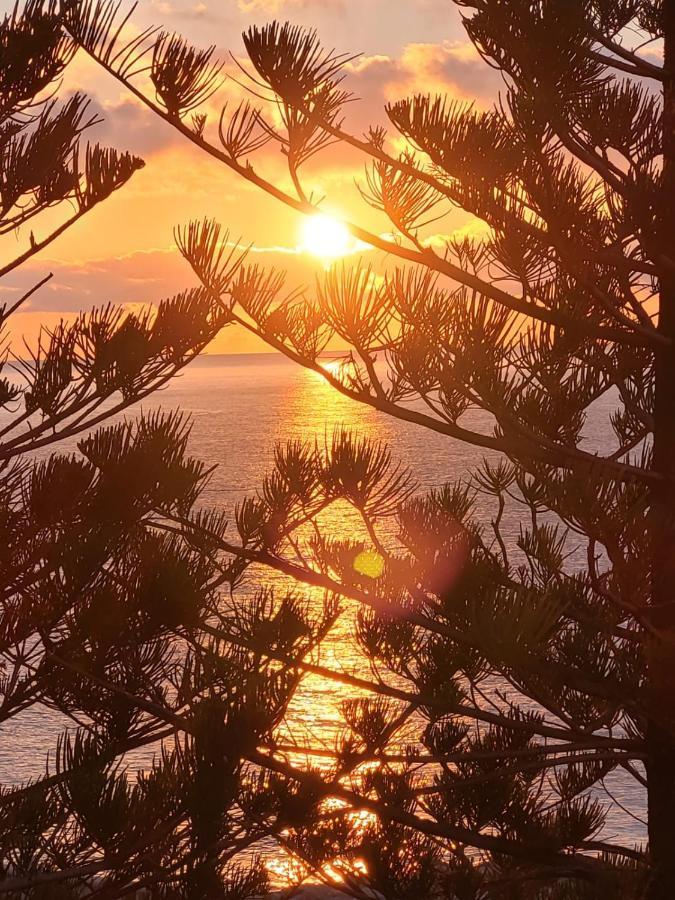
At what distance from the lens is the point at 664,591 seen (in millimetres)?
4410

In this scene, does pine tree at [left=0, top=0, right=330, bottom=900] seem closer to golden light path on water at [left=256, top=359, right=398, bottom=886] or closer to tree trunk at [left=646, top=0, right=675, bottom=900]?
golden light path on water at [left=256, top=359, right=398, bottom=886]

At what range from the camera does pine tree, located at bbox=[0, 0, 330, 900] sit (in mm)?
3611

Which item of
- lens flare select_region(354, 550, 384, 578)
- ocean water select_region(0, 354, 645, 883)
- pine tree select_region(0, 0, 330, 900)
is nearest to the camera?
pine tree select_region(0, 0, 330, 900)

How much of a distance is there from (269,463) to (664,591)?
151 feet

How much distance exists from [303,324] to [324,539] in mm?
1007

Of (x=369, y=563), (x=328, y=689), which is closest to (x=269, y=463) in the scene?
(x=328, y=689)

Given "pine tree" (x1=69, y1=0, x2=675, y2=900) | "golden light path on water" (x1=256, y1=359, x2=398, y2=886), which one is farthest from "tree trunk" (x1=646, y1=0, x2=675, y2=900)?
"golden light path on water" (x1=256, y1=359, x2=398, y2=886)

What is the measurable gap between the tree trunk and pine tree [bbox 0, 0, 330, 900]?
150 centimetres

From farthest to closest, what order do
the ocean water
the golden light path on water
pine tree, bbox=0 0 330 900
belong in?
the ocean water, the golden light path on water, pine tree, bbox=0 0 330 900

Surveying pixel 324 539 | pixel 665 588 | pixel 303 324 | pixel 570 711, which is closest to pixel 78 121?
pixel 303 324

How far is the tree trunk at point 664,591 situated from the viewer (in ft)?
14.1

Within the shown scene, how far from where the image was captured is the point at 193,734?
2891mm

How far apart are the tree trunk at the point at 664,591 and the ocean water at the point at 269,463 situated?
1.01 ft

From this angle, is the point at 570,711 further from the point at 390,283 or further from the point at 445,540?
the point at 390,283
